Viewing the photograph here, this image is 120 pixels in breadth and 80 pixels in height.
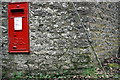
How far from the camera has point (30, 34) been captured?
18.1ft

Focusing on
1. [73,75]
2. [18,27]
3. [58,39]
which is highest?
[18,27]

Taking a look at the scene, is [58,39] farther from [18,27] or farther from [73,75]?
[18,27]

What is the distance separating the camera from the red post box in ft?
18.0

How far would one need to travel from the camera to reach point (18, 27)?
5.52 m

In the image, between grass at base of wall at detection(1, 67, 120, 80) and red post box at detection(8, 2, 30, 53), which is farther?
red post box at detection(8, 2, 30, 53)

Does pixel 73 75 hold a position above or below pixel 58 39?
below

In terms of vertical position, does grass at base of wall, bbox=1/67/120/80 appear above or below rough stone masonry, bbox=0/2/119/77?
below

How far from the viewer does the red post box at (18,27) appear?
18.0 ft

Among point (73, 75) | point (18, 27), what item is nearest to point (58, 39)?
point (73, 75)

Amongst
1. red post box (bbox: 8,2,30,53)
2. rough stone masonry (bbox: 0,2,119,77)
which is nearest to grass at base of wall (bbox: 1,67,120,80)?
rough stone masonry (bbox: 0,2,119,77)

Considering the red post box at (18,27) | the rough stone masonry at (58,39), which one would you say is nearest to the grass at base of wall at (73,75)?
the rough stone masonry at (58,39)

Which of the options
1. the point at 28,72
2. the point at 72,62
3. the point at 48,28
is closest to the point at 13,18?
the point at 48,28

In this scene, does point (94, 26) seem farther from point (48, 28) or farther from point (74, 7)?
point (48, 28)

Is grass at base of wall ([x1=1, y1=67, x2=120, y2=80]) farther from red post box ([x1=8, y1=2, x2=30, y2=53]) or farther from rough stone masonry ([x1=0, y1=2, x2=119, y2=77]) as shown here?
red post box ([x1=8, y1=2, x2=30, y2=53])
